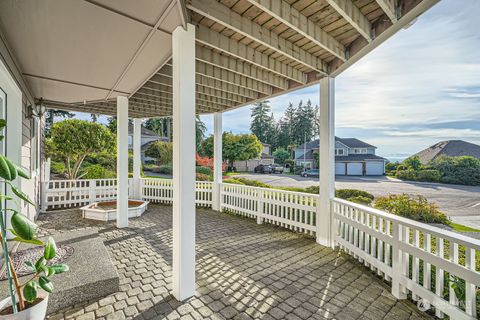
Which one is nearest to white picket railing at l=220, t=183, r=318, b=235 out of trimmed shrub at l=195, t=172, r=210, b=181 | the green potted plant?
trimmed shrub at l=195, t=172, r=210, b=181

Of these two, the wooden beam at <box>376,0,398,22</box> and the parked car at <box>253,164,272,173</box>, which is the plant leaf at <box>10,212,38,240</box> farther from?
the parked car at <box>253,164,272,173</box>

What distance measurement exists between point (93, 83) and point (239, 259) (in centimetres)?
398

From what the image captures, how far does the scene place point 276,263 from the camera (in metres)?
3.38

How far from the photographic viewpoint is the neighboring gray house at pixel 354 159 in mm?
24078

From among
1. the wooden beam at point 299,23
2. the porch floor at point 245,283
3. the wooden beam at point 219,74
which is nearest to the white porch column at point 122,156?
the porch floor at point 245,283

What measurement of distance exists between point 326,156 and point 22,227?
4.00 m

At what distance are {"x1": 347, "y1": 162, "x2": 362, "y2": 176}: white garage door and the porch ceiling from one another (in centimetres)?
2279

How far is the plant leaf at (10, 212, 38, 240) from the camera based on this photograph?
117cm

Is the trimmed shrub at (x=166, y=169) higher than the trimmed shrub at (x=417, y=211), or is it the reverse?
the trimmed shrub at (x=166, y=169)

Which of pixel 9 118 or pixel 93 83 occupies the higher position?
pixel 93 83

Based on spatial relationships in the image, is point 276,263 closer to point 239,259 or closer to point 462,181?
point 239,259

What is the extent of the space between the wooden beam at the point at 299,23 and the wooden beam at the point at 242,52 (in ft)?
2.96

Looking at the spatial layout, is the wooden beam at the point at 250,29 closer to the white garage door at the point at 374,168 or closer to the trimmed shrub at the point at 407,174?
the trimmed shrub at the point at 407,174

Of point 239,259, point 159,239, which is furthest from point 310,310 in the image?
point 159,239
